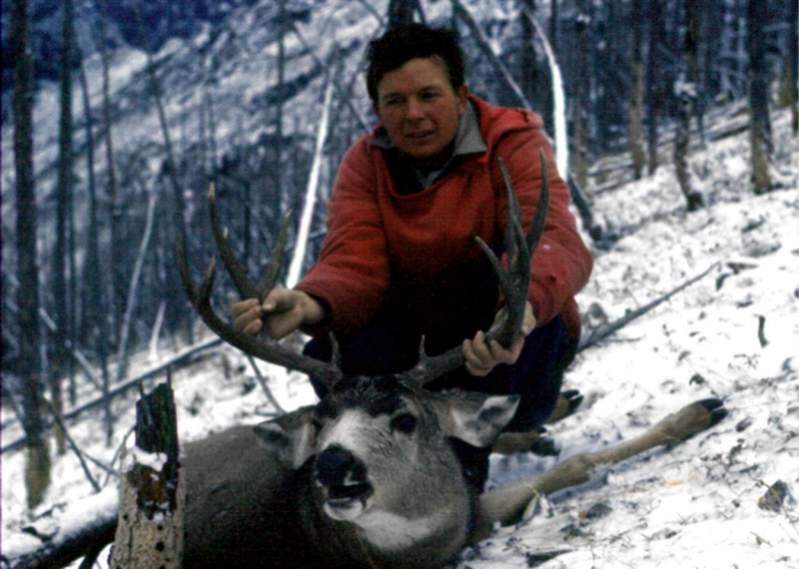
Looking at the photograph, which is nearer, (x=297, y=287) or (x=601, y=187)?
(x=297, y=287)

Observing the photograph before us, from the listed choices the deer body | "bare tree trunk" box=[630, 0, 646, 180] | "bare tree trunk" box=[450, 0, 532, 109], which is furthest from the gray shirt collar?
"bare tree trunk" box=[630, 0, 646, 180]

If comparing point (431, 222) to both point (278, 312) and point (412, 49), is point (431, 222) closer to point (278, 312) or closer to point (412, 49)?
point (412, 49)

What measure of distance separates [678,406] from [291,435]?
1889 millimetres

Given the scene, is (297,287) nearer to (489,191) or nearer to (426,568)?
(489,191)

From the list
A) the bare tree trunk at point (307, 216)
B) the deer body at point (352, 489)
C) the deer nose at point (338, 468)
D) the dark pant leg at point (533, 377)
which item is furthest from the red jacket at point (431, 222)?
the bare tree trunk at point (307, 216)

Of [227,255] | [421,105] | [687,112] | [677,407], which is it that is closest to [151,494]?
[227,255]

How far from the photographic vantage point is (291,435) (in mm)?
3332

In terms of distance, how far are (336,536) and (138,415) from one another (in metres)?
0.91

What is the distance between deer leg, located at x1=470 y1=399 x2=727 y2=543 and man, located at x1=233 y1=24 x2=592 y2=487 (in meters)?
0.15

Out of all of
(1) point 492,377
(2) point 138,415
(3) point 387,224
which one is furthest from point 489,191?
(2) point 138,415

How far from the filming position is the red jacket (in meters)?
3.51

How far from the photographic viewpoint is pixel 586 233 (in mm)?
10945

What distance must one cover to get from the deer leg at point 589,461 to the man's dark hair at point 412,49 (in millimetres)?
1639

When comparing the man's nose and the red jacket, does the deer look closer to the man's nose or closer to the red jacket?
the red jacket
